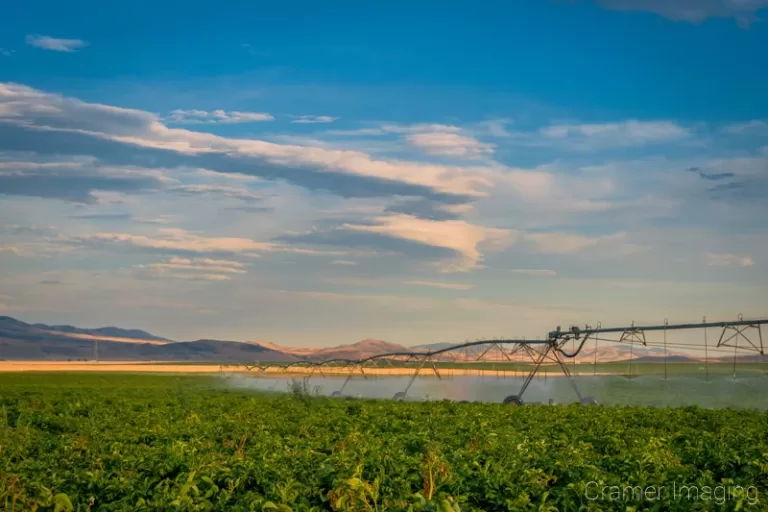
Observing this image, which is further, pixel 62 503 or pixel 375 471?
pixel 375 471

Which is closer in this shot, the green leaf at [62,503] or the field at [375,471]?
the field at [375,471]

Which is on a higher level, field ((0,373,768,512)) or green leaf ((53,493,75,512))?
field ((0,373,768,512))

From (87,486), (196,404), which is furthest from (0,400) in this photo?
(87,486)

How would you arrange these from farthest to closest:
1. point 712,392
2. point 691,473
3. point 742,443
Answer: point 712,392
point 742,443
point 691,473

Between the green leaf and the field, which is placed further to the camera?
the green leaf

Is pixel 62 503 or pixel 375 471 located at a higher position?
pixel 375 471

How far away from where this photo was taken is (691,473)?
1275 cm

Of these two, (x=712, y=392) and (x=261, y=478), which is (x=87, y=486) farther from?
(x=712, y=392)

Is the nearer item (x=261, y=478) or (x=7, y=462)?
(x=261, y=478)

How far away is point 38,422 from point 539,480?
19.2 metres

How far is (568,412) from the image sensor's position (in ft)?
98.0

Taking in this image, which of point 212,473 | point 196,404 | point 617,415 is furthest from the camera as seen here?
point 196,404

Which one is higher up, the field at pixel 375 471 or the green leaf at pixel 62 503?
the field at pixel 375 471

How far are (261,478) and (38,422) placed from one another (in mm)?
17023
